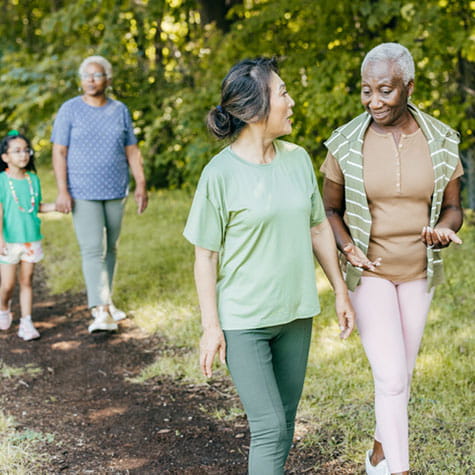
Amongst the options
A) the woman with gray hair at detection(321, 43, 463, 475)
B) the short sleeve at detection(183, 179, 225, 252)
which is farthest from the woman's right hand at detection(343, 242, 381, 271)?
the short sleeve at detection(183, 179, 225, 252)

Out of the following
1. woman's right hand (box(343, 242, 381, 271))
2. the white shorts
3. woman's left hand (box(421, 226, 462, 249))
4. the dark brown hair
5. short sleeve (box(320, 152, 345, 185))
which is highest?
the dark brown hair

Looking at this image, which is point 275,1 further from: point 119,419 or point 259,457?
point 259,457

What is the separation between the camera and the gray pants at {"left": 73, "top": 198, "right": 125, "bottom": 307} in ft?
19.5

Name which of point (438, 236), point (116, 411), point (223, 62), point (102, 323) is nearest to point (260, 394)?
point (438, 236)

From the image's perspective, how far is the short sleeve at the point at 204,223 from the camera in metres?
2.71

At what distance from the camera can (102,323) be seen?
602 cm

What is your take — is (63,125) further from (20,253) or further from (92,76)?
(20,253)

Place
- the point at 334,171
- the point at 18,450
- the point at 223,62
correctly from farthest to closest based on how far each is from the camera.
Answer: the point at 223,62
the point at 18,450
the point at 334,171

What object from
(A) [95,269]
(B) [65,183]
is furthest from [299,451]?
(B) [65,183]

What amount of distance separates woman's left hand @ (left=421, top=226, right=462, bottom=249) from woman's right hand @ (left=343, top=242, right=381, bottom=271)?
247 mm

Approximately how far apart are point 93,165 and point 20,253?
94 centimetres

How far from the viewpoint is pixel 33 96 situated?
28.5 feet

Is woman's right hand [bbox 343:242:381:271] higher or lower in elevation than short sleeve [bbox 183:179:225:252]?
lower

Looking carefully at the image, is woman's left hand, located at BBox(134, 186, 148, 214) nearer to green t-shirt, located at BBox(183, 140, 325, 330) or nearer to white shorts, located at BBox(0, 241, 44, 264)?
white shorts, located at BBox(0, 241, 44, 264)
